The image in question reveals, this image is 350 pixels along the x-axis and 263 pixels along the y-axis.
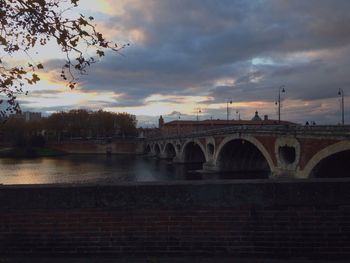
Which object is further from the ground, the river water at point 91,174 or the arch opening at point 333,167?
the arch opening at point 333,167

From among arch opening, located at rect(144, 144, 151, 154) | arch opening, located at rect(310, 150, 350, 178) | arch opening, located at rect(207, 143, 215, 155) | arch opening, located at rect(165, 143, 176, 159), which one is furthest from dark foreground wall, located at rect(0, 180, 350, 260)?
arch opening, located at rect(144, 144, 151, 154)

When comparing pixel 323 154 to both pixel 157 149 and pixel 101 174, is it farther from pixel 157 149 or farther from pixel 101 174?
pixel 157 149

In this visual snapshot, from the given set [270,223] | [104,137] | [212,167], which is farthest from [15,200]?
[104,137]

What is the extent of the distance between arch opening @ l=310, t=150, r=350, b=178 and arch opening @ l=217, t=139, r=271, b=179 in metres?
25.3

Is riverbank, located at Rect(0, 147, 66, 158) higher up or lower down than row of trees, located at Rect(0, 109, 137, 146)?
lower down

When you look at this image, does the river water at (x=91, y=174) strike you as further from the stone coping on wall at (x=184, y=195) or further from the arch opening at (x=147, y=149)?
the arch opening at (x=147, y=149)

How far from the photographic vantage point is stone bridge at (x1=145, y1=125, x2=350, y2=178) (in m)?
36.5

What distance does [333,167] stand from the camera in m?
40.4

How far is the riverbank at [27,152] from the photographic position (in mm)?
129500

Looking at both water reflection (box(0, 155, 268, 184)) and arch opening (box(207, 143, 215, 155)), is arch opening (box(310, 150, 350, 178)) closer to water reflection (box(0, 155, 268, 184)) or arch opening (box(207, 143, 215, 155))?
water reflection (box(0, 155, 268, 184))

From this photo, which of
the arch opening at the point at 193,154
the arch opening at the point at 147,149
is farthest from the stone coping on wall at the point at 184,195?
the arch opening at the point at 147,149

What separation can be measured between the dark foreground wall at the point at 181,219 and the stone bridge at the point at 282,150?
28.5 m

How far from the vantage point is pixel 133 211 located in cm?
645

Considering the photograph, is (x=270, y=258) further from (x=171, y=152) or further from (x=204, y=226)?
(x=171, y=152)
